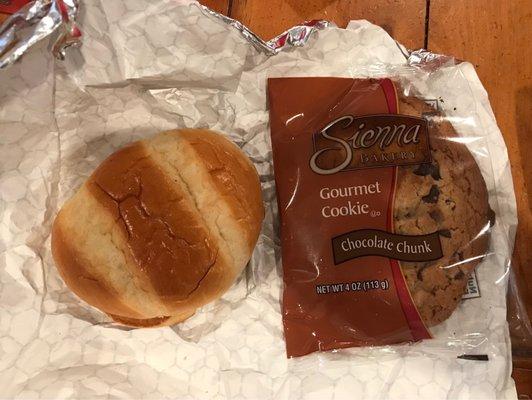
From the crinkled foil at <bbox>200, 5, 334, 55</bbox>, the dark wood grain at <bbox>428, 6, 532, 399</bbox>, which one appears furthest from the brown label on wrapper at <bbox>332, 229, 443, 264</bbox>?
the crinkled foil at <bbox>200, 5, 334, 55</bbox>

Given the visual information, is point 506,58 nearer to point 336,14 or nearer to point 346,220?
point 336,14

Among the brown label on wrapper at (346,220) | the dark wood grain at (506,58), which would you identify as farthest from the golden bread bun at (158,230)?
the dark wood grain at (506,58)

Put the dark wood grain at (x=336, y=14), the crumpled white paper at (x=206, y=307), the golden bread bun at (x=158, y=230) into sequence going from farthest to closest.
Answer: the dark wood grain at (x=336, y=14), the crumpled white paper at (x=206, y=307), the golden bread bun at (x=158, y=230)

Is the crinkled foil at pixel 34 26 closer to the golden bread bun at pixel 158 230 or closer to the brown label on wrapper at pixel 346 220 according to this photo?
the golden bread bun at pixel 158 230

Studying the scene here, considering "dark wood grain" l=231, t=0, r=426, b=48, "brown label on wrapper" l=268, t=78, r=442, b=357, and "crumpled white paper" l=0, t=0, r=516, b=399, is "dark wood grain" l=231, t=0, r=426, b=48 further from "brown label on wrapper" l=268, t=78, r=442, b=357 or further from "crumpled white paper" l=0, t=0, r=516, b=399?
"brown label on wrapper" l=268, t=78, r=442, b=357

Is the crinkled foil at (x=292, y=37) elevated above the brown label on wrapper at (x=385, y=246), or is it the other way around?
the crinkled foil at (x=292, y=37)

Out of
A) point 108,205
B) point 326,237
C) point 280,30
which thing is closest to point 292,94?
point 280,30

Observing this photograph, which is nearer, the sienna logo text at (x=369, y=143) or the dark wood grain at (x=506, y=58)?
the sienna logo text at (x=369, y=143)
